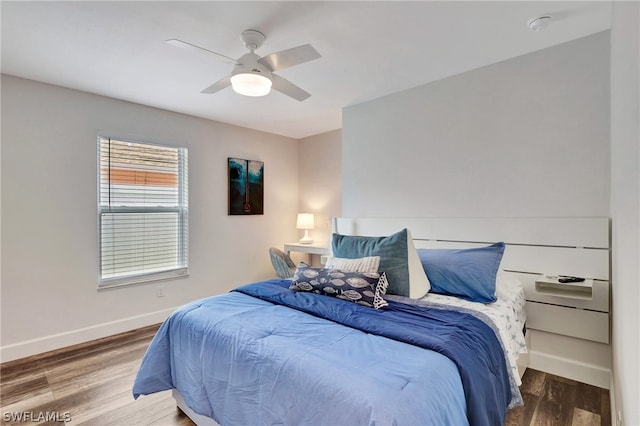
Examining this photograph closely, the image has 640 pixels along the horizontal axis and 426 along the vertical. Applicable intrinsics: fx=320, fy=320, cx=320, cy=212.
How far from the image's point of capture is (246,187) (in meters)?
4.52

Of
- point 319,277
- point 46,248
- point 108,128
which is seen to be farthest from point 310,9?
point 46,248

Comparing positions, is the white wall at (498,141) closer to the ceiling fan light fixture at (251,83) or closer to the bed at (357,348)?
the bed at (357,348)

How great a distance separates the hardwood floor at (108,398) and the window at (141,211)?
0.95m

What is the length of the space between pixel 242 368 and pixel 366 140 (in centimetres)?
275

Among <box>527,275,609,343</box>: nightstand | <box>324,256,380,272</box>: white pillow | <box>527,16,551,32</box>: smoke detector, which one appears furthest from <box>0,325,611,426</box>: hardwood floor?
<box>527,16,551,32</box>: smoke detector

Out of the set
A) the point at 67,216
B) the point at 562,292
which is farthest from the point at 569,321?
the point at 67,216

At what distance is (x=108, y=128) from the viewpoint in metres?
3.32

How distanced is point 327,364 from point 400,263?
1.13m

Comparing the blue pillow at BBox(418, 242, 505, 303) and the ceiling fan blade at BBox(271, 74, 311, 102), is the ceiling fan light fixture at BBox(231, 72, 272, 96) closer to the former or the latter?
the ceiling fan blade at BBox(271, 74, 311, 102)

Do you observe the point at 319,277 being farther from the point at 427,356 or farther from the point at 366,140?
the point at 366,140

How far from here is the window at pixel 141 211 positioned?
11.0 feet

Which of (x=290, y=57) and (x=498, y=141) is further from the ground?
(x=290, y=57)

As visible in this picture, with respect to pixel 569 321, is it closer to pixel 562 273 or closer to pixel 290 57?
pixel 562 273

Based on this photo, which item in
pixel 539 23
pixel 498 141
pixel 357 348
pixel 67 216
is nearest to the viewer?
pixel 357 348
